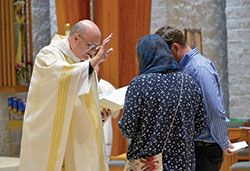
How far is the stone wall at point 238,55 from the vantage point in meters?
8.58

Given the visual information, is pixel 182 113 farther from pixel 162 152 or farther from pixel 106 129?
pixel 106 129

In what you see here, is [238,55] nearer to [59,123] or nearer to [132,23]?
[132,23]

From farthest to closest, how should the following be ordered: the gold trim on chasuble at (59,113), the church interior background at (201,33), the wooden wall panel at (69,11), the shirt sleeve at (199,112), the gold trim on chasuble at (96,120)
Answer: the church interior background at (201,33) → the wooden wall panel at (69,11) → the gold trim on chasuble at (96,120) → the gold trim on chasuble at (59,113) → the shirt sleeve at (199,112)

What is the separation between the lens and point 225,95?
29.2 ft

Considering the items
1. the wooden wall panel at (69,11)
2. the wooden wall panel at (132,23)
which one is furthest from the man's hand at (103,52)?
the wooden wall panel at (69,11)

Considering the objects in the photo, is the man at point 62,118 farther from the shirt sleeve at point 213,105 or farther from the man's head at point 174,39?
the shirt sleeve at point 213,105

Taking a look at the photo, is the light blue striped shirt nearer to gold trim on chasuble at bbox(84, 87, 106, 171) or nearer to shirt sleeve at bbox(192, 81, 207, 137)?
shirt sleeve at bbox(192, 81, 207, 137)

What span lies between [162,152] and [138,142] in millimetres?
142

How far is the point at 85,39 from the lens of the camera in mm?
3443

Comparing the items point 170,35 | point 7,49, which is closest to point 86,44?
point 170,35

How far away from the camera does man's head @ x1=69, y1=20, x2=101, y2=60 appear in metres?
3.44

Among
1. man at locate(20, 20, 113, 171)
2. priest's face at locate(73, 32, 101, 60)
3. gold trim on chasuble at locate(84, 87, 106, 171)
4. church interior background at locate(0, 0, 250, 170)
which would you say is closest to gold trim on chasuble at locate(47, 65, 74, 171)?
man at locate(20, 20, 113, 171)

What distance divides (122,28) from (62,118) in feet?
6.60

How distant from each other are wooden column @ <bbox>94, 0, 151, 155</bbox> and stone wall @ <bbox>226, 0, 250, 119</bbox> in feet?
12.8
